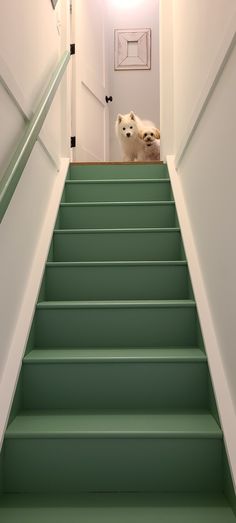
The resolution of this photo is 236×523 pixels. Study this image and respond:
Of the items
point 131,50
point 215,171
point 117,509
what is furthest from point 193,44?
point 131,50

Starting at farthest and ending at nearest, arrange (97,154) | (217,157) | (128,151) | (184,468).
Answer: (97,154)
(128,151)
(217,157)
(184,468)

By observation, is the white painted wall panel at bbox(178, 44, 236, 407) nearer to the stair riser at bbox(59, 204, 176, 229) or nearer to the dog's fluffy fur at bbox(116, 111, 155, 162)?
the stair riser at bbox(59, 204, 176, 229)

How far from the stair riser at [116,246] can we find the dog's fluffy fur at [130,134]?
1595 mm

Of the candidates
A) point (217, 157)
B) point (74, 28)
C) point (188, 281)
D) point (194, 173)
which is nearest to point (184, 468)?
point (188, 281)

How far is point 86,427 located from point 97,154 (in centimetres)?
341

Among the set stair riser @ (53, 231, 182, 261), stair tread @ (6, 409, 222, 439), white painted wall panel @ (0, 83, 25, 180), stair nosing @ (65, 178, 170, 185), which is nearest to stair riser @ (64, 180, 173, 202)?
stair nosing @ (65, 178, 170, 185)

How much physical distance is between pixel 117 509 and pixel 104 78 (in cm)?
450

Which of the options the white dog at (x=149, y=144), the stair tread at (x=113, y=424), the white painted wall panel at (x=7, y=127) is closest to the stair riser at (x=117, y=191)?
the white dog at (x=149, y=144)

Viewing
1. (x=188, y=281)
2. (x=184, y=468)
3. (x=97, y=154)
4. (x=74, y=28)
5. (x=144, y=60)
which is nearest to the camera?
(x=184, y=468)

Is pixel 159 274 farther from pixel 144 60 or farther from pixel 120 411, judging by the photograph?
pixel 144 60

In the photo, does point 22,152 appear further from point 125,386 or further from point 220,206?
point 125,386

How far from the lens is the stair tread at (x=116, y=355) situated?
1757 millimetres

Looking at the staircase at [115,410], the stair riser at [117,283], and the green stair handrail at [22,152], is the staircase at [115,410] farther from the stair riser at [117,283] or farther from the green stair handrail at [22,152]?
the green stair handrail at [22,152]

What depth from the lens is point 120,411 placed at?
5.65ft
